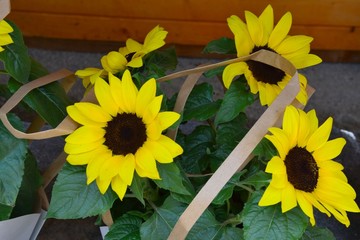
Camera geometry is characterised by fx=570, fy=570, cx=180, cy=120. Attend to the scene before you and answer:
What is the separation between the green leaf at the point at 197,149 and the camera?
115 cm

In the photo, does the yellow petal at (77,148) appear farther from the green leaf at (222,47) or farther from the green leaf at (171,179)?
the green leaf at (222,47)

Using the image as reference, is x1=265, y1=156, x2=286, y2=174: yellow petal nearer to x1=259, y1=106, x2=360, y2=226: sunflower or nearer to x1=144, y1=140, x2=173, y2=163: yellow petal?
x1=259, y1=106, x2=360, y2=226: sunflower

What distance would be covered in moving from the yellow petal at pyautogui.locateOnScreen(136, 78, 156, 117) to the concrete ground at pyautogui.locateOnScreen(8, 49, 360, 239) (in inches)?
27.7

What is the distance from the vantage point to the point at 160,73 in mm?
1051

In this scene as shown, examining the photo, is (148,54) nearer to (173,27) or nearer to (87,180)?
(87,180)

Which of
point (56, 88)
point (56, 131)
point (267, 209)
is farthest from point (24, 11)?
point (267, 209)

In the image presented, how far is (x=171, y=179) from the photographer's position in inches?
36.1

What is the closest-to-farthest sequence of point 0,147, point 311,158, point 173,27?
point 311,158 < point 0,147 < point 173,27

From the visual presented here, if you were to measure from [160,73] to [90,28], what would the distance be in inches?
39.6

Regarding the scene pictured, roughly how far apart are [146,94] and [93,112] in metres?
0.09

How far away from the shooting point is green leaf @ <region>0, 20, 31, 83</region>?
98 centimetres

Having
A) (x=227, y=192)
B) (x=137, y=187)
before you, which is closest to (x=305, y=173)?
(x=227, y=192)

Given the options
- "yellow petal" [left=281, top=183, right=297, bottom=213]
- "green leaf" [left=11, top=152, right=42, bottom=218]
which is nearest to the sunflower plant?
"yellow petal" [left=281, top=183, right=297, bottom=213]

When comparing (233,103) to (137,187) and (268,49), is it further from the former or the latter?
(137,187)
